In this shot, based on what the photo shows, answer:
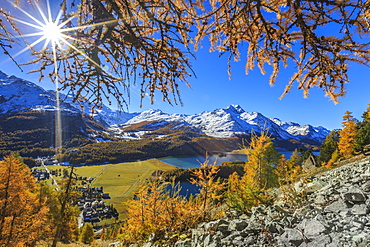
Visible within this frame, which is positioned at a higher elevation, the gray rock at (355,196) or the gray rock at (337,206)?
the gray rock at (355,196)

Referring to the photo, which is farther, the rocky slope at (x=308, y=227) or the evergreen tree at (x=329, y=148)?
the evergreen tree at (x=329, y=148)

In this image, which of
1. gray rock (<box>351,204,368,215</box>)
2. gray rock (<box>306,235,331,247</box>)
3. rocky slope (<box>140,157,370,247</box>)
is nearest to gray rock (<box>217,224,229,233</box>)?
rocky slope (<box>140,157,370,247</box>)

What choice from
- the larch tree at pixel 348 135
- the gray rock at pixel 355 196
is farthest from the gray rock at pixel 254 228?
the larch tree at pixel 348 135

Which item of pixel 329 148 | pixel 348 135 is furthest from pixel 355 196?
pixel 329 148

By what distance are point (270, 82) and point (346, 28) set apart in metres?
1.35

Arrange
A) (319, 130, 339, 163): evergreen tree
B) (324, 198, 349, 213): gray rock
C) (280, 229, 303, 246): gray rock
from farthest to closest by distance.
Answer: (319, 130, 339, 163): evergreen tree < (324, 198, 349, 213): gray rock < (280, 229, 303, 246): gray rock

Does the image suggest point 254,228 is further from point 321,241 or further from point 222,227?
point 321,241

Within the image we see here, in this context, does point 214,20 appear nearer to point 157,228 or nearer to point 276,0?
point 276,0

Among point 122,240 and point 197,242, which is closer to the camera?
point 197,242

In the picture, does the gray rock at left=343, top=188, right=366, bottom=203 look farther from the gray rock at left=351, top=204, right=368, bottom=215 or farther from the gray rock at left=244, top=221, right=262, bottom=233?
the gray rock at left=244, top=221, right=262, bottom=233

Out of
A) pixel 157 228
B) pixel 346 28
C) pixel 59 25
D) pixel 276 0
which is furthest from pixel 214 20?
pixel 157 228

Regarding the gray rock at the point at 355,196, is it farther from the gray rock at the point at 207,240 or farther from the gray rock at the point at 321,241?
the gray rock at the point at 207,240

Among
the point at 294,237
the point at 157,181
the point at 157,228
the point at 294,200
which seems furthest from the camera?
the point at 157,181

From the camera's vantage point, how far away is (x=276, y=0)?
6.26 ft
